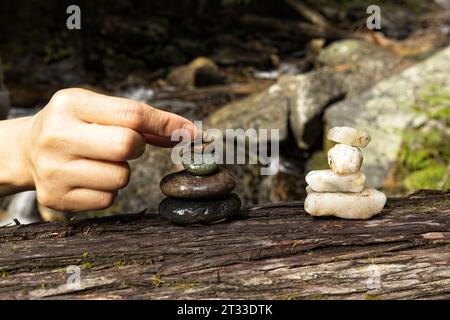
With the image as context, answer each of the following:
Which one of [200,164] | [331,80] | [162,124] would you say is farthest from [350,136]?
[331,80]

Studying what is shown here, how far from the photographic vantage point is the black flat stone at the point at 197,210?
8.61 ft

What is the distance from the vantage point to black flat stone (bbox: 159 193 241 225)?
103 inches

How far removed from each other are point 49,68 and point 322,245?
32.0 feet

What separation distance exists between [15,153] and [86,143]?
54 centimetres

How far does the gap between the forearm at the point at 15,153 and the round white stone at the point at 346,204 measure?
1.50 meters

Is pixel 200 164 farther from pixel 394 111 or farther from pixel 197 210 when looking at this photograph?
pixel 394 111

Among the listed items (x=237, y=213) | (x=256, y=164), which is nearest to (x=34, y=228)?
(x=237, y=213)

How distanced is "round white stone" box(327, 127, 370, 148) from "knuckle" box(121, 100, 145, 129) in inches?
39.4

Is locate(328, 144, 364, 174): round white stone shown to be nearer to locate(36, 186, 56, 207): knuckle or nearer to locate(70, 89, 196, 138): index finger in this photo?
locate(70, 89, 196, 138): index finger

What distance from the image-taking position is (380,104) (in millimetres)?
7176

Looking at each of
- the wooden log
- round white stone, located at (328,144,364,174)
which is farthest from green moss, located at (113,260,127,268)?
round white stone, located at (328,144,364,174)

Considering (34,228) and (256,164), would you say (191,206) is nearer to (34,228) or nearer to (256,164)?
(34,228)

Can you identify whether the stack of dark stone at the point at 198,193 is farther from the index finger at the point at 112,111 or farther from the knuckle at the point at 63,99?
the knuckle at the point at 63,99

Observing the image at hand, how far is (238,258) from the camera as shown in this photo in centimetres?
231
